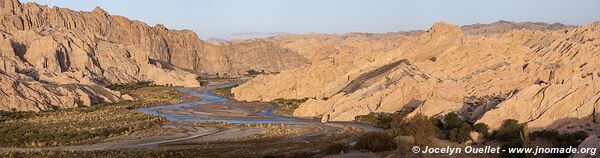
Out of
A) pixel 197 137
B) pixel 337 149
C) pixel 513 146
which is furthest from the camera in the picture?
pixel 197 137

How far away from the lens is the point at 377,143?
134 feet

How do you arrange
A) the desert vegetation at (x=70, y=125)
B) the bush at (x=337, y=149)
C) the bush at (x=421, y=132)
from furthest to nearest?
the desert vegetation at (x=70, y=125) < the bush at (x=421, y=132) < the bush at (x=337, y=149)

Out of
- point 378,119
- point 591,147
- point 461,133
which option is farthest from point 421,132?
point 378,119

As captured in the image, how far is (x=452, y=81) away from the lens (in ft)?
227

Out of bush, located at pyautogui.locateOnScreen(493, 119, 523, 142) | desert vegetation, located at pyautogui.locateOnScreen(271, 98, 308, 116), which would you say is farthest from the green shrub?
desert vegetation, located at pyautogui.locateOnScreen(271, 98, 308, 116)

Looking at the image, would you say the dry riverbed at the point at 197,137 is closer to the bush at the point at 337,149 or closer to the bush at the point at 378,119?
the bush at the point at 337,149

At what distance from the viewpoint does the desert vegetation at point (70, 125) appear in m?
53.1

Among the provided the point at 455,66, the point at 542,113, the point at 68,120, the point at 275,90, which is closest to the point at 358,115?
the point at 455,66

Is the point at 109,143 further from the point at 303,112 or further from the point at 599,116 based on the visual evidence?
the point at 599,116

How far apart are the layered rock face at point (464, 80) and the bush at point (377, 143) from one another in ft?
33.1

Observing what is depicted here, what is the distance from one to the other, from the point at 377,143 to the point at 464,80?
114ft

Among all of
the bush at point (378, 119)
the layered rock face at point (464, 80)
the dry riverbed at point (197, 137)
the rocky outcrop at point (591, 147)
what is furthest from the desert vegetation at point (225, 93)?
the rocky outcrop at point (591, 147)

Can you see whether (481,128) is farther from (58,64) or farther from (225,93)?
(58,64)

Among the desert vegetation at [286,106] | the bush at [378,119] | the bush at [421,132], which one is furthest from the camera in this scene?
the desert vegetation at [286,106]
